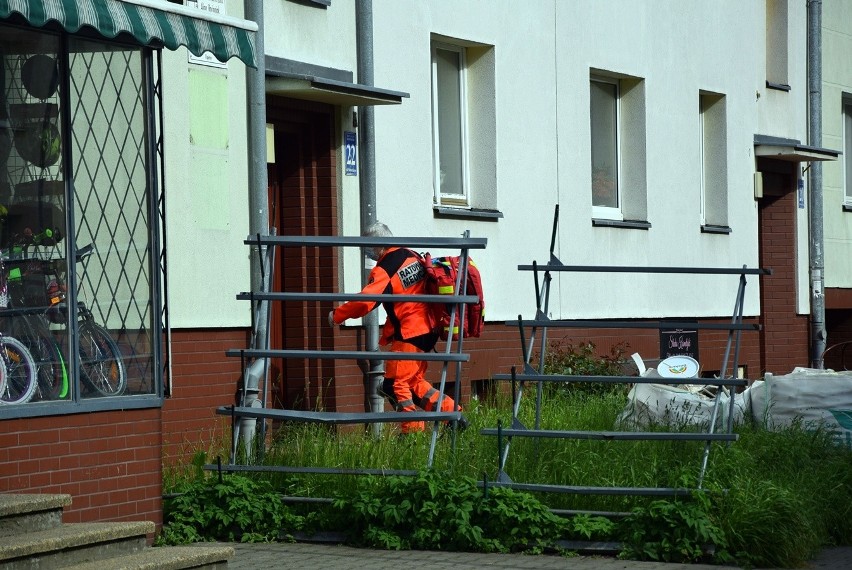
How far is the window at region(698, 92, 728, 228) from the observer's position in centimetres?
1844

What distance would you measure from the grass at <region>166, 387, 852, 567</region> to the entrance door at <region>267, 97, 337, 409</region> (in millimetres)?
2338

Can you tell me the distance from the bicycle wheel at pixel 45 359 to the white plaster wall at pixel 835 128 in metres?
15.0

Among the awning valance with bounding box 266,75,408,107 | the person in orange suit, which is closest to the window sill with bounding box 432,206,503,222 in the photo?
the awning valance with bounding box 266,75,408,107

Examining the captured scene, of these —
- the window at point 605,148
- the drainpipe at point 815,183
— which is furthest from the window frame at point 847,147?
the window at point 605,148

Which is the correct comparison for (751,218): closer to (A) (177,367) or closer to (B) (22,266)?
(A) (177,367)

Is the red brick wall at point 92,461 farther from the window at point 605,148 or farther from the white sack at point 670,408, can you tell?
the window at point 605,148

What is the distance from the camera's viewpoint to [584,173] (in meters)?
15.7

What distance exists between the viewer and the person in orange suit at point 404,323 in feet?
34.8

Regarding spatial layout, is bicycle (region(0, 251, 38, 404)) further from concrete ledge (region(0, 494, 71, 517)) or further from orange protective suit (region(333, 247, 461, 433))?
orange protective suit (region(333, 247, 461, 433))

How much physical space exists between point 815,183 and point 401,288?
11.3m

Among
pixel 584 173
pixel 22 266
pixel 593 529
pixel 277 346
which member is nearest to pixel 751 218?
pixel 584 173

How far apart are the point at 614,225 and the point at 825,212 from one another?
20.1ft

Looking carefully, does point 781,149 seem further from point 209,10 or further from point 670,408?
point 209,10

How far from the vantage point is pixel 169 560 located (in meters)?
7.20
